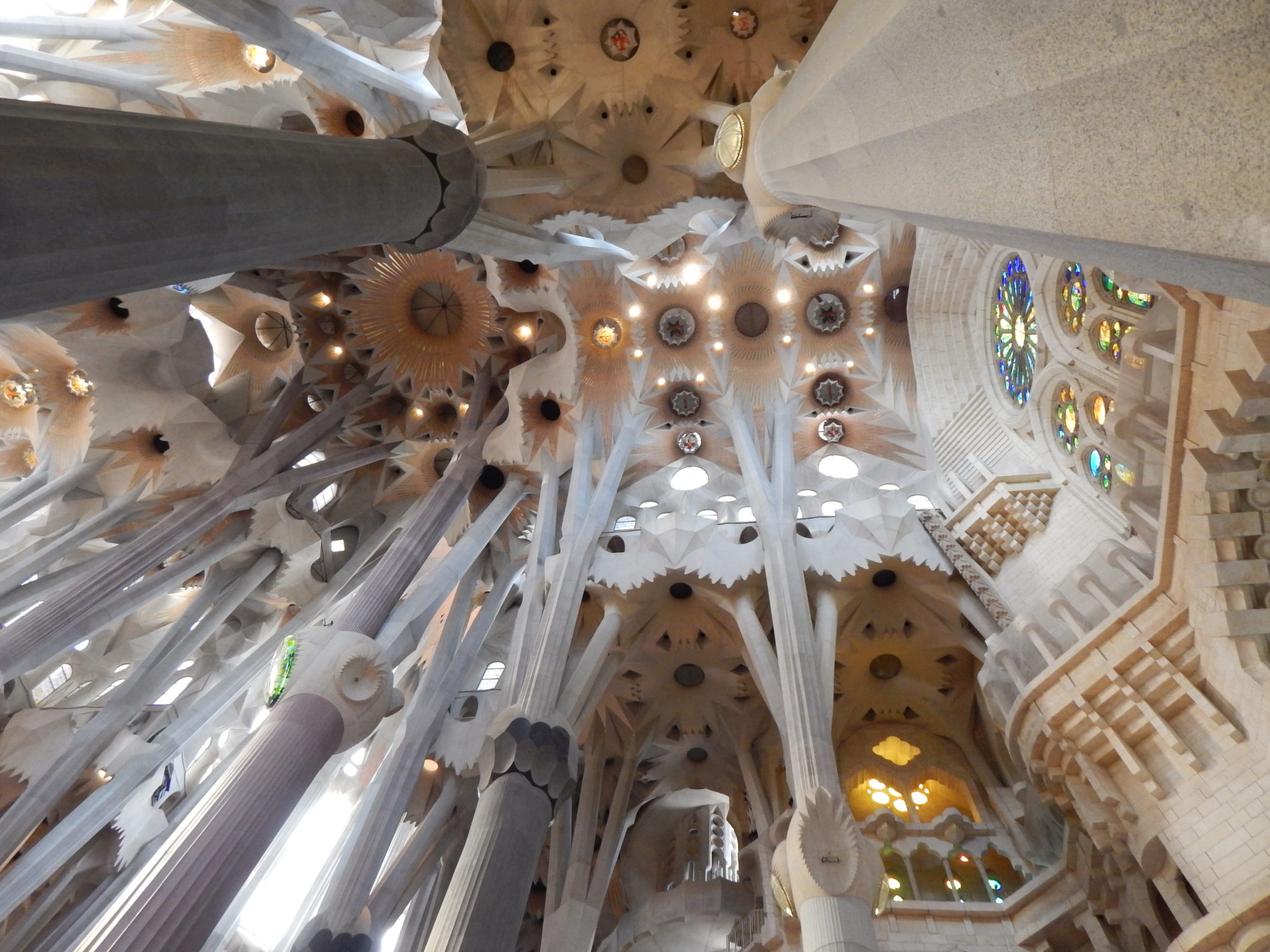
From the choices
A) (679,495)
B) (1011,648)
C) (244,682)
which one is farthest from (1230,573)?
(244,682)

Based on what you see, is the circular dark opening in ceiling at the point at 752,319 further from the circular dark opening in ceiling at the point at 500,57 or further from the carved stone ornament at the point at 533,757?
the carved stone ornament at the point at 533,757

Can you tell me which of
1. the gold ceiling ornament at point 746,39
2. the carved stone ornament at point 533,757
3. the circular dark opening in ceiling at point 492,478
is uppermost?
the gold ceiling ornament at point 746,39

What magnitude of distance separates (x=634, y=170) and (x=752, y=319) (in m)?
A: 4.66

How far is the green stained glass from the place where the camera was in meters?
6.86

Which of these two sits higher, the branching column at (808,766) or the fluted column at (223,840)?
the branching column at (808,766)

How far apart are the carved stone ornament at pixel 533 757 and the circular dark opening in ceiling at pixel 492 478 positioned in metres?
6.00

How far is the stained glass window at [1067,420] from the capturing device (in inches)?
357

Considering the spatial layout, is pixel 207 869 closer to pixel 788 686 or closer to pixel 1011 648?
pixel 788 686

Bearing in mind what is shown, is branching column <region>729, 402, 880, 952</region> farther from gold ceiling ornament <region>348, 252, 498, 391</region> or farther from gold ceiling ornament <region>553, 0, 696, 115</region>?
gold ceiling ornament <region>348, 252, 498, 391</region>

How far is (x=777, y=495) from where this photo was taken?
1098 centimetres

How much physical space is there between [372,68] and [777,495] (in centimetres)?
776

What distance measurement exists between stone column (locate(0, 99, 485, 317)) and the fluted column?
3.94 metres

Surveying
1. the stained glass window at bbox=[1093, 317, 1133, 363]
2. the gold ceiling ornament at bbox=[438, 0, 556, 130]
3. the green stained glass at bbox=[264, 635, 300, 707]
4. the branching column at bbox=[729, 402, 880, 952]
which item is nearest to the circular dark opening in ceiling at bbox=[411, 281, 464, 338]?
the gold ceiling ornament at bbox=[438, 0, 556, 130]

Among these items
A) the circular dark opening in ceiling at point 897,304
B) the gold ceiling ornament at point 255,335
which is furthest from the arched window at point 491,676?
the circular dark opening in ceiling at point 897,304
